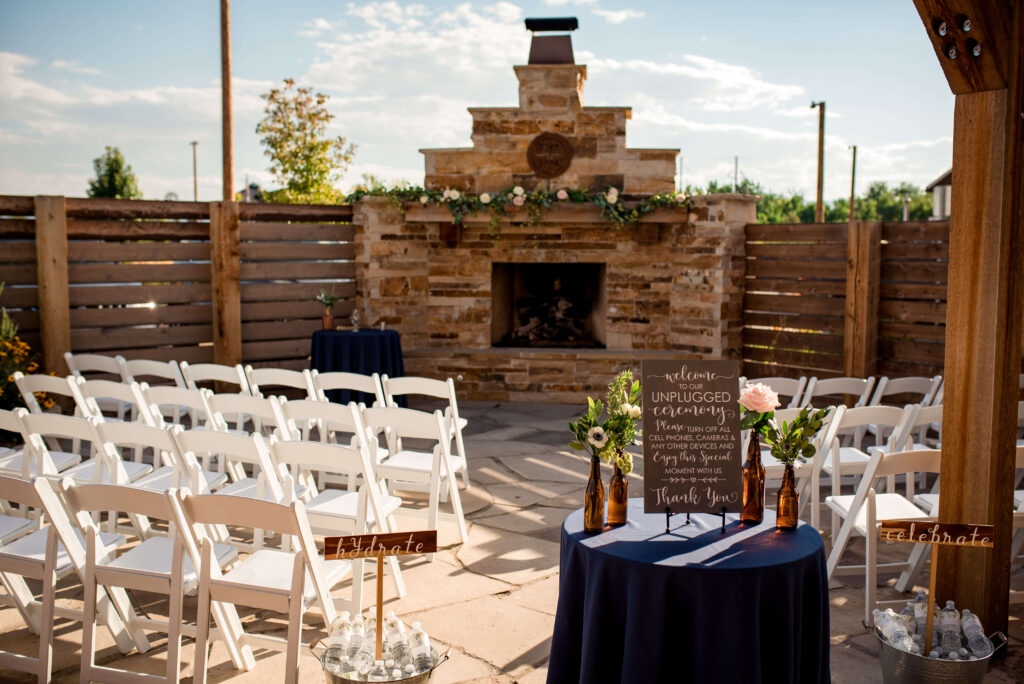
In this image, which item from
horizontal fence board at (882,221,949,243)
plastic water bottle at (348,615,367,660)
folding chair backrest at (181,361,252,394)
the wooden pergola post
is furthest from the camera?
horizontal fence board at (882,221,949,243)

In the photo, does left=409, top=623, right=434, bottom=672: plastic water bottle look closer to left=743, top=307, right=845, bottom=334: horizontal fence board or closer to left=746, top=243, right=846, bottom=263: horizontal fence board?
left=743, top=307, right=845, bottom=334: horizontal fence board

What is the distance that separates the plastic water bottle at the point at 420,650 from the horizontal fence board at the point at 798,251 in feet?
23.3

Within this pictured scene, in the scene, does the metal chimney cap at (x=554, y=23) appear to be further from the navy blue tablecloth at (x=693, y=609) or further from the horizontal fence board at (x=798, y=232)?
the navy blue tablecloth at (x=693, y=609)

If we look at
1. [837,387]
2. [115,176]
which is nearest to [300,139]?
[837,387]

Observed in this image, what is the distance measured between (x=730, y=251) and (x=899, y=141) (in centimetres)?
9363

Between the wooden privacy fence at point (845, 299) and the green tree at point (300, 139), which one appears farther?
the green tree at point (300, 139)

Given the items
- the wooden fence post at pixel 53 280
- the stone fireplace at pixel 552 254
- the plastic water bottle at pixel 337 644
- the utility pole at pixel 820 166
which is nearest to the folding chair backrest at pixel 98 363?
the wooden fence post at pixel 53 280

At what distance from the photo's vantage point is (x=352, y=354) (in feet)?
25.9

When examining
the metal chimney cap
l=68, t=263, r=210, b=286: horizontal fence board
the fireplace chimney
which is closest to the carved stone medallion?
the fireplace chimney

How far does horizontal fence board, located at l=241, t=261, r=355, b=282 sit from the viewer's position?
9.00 m

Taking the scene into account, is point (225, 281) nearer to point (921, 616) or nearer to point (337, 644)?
point (337, 644)

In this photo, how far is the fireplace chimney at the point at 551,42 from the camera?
9297 mm

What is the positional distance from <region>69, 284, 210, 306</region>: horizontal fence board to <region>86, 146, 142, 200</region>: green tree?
25.5m

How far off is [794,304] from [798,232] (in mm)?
780
